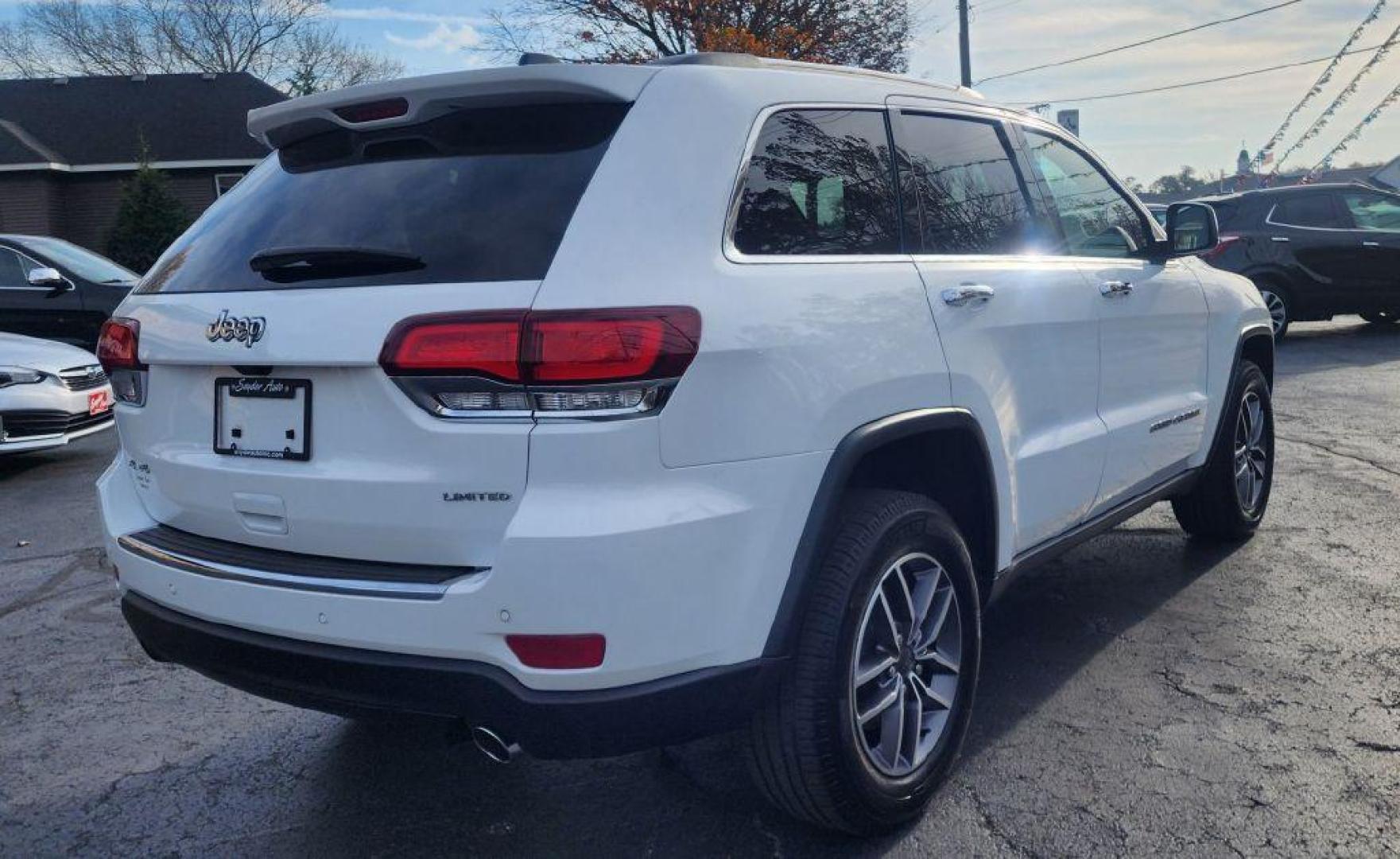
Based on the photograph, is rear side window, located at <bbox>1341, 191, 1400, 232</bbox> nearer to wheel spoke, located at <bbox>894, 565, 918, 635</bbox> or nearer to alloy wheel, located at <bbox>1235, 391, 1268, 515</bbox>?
alloy wheel, located at <bbox>1235, 391, 1268, 515</bbox>

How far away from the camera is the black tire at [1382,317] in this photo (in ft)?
45.5

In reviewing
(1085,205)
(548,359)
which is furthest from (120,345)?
(1085,205)

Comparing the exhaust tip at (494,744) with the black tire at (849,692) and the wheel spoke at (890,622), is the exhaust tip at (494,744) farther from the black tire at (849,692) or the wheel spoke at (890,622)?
the wheel spoke at (890,622)

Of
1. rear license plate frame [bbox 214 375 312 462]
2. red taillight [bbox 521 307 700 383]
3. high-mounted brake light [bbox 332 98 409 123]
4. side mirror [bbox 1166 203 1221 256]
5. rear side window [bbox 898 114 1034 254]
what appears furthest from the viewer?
side mirror [bbox 1166 203 1221 256]

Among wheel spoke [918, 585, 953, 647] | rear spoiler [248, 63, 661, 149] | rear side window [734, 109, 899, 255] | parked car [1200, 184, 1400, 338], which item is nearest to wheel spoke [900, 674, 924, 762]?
wheel spoke [918, 585, 953, 647]

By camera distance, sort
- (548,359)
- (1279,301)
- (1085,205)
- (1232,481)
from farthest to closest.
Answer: (1279,301), (1232,481), (1085,205), (548,359)

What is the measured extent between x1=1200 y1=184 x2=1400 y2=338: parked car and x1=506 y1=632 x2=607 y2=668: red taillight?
A: 13.0 meters

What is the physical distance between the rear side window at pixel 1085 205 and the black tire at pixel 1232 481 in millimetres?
1028

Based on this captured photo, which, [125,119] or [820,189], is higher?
[125,119]

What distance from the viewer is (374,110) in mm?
2803

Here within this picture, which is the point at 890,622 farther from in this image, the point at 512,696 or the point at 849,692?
the point at 512,696

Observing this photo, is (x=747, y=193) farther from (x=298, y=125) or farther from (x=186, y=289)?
(x=186, y=289)

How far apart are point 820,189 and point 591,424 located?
3.40 ft

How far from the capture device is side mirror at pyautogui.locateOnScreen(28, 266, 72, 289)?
391 inches
